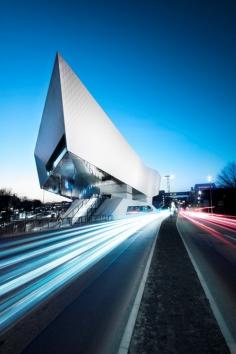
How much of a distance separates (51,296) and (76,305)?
780mm

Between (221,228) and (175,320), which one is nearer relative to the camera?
(175,320)

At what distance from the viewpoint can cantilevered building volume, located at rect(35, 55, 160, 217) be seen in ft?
106

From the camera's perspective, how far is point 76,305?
5.05 m

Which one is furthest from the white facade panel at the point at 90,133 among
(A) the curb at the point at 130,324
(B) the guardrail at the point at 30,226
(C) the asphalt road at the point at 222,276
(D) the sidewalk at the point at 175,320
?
(A) the curb at the point at 130,324

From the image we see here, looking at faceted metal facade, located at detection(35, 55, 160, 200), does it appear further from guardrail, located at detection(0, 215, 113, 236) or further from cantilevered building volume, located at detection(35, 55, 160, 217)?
guardrail, located at detection(0, 215, 113, 236)

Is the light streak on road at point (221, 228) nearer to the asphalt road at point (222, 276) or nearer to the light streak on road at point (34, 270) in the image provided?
the asphalt road at point (222, 276)

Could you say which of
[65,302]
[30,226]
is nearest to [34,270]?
[65,302]

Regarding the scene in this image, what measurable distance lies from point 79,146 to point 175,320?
105 feet

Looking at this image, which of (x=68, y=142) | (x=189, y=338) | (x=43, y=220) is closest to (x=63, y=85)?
(x=68, y=142)

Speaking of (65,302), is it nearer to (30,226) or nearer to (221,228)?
(221,228)

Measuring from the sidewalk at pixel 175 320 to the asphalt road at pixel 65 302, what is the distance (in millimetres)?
389

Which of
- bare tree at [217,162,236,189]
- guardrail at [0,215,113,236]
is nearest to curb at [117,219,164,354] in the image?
guardrail at [0,215,113,236]

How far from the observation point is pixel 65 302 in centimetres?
518

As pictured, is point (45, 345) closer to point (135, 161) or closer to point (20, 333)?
point (20, 333)
